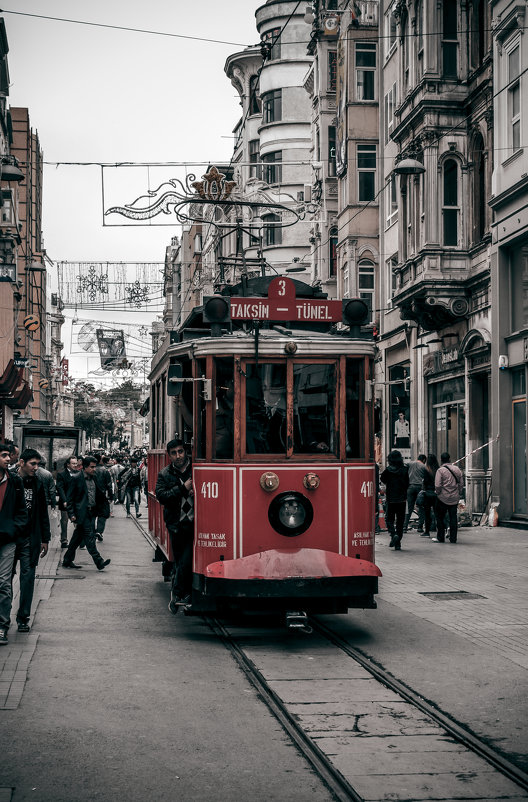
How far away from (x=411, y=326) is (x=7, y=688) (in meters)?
25.2

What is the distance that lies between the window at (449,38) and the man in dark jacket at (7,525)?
70.4 ft

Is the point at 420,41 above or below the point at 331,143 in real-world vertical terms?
below

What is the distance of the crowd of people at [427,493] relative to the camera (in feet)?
68.5

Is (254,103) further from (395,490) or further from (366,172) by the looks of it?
(395,490)

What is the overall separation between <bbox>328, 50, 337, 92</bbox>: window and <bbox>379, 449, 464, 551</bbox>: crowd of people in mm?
22840

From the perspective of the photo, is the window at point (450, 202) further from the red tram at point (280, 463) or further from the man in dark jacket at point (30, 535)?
the man in dark jacket at point (30, 535)

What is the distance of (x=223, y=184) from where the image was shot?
2627cm

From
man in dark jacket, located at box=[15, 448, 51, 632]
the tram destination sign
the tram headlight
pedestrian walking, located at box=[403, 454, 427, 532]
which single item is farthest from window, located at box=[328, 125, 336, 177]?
the tram headlight

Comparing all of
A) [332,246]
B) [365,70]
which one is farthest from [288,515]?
[332,246]

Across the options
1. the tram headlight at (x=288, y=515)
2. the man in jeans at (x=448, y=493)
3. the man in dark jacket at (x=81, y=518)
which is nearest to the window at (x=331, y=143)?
the man in jeans at (x=448, y=493)

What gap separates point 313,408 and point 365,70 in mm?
29628

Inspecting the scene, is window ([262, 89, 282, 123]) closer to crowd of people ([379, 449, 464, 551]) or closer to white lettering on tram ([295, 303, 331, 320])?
crowd of people ([379, 449, 464, 551])

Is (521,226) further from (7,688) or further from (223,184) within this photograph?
(7,688)

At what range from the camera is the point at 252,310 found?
11148 mm
